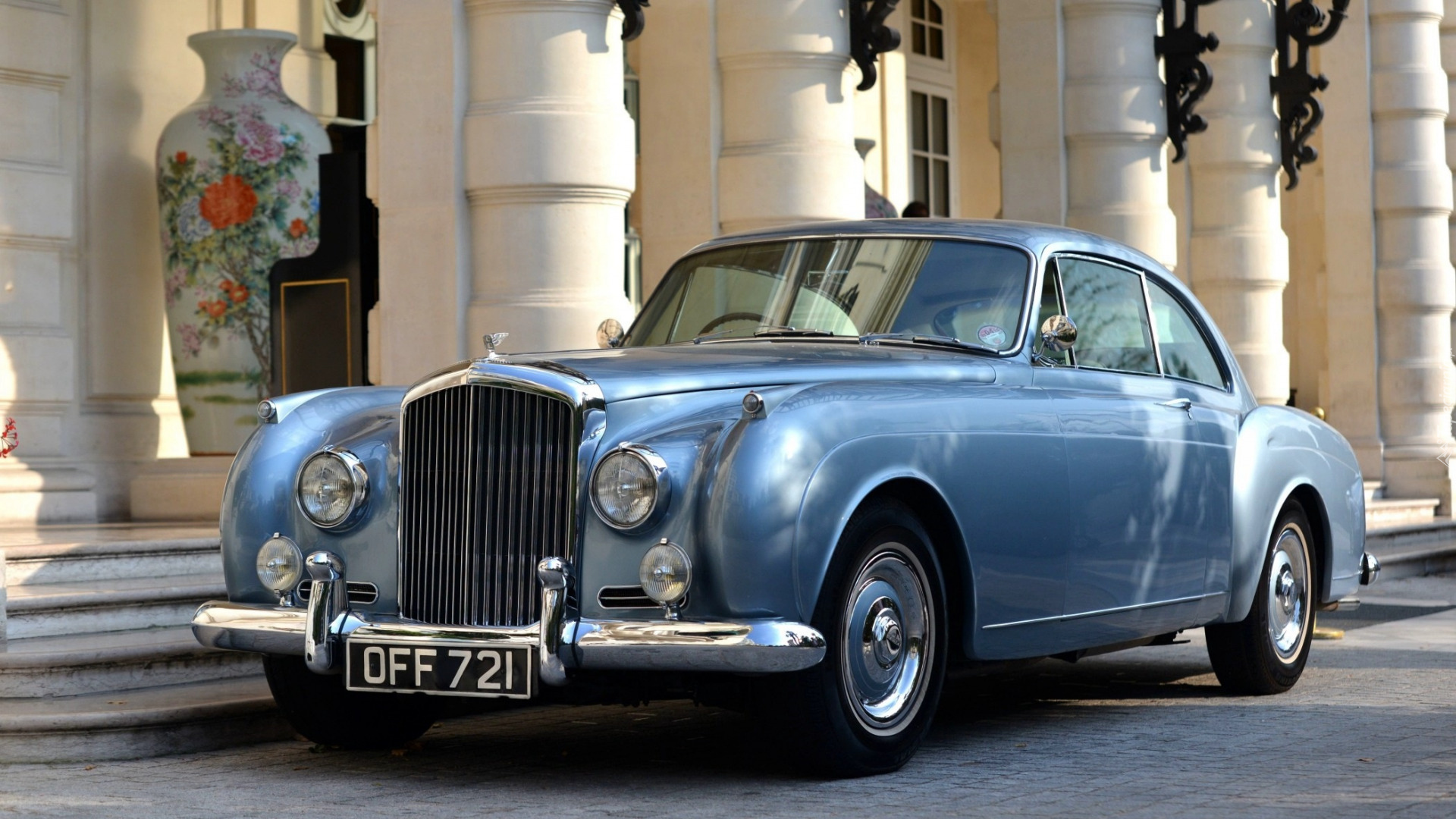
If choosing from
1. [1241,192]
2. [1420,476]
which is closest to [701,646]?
[1241,192]

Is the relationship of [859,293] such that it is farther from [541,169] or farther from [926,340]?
[541,169]

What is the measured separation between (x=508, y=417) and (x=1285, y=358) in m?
12.0

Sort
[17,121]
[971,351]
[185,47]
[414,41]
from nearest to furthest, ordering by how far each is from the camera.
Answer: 1. [971,351]
2. [414,41]
3. [17,121]
4. [185,47]

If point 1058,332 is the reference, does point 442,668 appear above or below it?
below

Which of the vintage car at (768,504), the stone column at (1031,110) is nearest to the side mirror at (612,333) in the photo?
the vintage car at (768,504)

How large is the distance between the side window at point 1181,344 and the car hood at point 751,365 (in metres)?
1.35

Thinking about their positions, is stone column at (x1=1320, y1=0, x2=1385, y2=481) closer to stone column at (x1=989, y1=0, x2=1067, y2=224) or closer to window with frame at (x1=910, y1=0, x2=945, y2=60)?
window with frame at (x1=910, y1=0, x2=945, y2=60)

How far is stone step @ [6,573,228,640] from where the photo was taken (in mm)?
6762

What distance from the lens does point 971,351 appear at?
598cm

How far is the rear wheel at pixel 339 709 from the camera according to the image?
561cm

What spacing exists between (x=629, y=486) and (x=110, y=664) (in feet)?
7.77

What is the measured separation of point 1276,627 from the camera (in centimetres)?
732

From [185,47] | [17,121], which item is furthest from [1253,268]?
[17,121]

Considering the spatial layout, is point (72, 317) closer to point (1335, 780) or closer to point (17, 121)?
point (17, 121)
